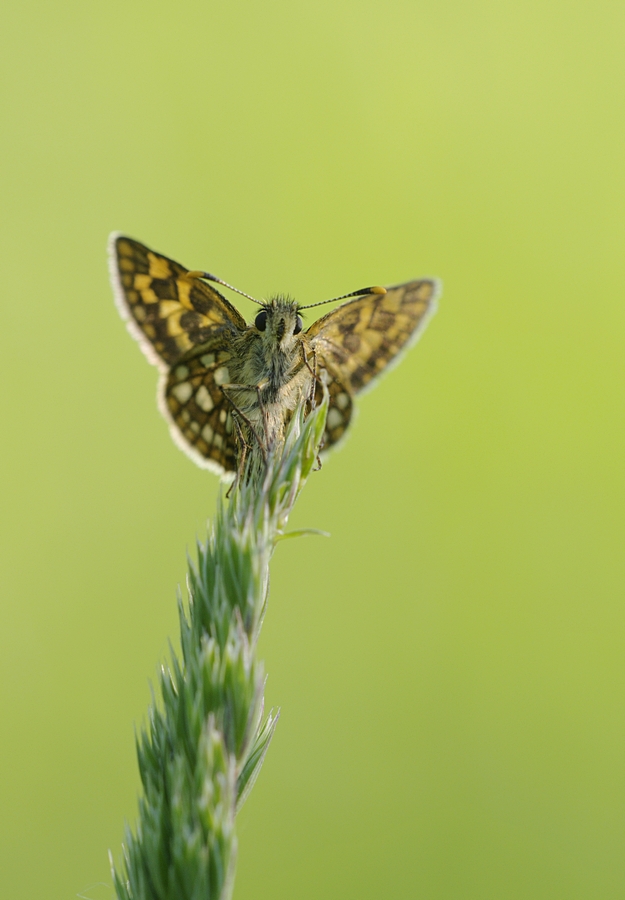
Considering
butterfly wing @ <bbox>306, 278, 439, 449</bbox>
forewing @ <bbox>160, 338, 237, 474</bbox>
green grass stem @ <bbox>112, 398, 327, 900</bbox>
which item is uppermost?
butterfly wing @ <bbox>306, 278, 439, 449</bbox>

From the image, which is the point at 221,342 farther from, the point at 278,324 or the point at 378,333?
the point at 378,333

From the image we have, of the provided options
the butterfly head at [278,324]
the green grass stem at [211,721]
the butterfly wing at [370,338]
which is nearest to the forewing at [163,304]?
the butterfly head at [278,324]

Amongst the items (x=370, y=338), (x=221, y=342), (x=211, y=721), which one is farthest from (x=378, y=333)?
(x=211, y=721)

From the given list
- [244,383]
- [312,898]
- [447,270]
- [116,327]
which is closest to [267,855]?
[312,898]

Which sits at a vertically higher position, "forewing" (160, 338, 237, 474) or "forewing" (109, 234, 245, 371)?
"forewing" (109, 234, 245, 371)

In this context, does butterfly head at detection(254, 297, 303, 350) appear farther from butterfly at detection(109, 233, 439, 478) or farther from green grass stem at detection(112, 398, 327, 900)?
green grass stem at detection(112, 398, 327, 900)

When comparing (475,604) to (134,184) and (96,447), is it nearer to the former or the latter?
(96,447)

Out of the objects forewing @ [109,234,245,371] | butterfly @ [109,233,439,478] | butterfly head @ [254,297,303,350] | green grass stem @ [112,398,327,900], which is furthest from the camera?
forewing @ [109,234,245,371]

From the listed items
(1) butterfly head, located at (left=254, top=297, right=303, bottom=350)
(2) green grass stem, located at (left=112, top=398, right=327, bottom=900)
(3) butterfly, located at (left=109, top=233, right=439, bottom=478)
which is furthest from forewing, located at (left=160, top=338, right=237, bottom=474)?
(2) green grass stem, located at (left=112, top=398, right=327, bottom=900)
